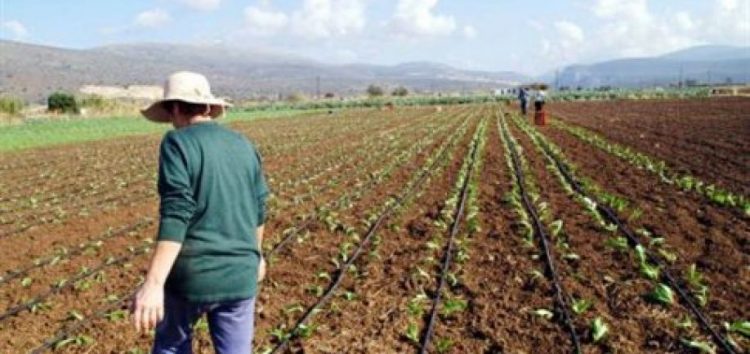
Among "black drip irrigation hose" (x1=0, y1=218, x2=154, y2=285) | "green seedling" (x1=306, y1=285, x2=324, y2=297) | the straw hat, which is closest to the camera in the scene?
the straw hat

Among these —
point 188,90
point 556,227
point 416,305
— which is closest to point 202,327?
point 416,305

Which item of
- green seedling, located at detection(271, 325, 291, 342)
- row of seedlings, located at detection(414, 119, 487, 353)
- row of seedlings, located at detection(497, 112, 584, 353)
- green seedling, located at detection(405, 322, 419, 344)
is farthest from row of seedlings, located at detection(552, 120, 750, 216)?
green seedling, located at detection(271, 325, 291, 342)

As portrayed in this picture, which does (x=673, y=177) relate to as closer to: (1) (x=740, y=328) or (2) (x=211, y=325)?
(1) (x=740, y=328)

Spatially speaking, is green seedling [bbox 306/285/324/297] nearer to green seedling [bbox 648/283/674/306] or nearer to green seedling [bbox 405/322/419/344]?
green seedling [bbox 405/322/419/344]

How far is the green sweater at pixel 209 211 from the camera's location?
3328mm

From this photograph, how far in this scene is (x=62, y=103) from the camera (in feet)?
182

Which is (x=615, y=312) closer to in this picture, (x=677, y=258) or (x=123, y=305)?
(x=677, y=258)

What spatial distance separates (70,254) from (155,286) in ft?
22.8

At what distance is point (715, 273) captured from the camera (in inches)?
317

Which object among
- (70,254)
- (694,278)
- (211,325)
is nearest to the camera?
(211,325)

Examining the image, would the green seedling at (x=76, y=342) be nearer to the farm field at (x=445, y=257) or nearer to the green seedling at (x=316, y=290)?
the farm field at (x=445, y=257)

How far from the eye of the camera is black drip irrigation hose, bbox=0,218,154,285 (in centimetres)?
873

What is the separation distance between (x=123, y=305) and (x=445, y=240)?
3884 millimetres

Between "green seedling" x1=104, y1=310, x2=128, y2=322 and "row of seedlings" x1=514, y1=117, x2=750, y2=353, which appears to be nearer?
"row of seedlings" x1=514, y1=117, x2=750, y2=353
